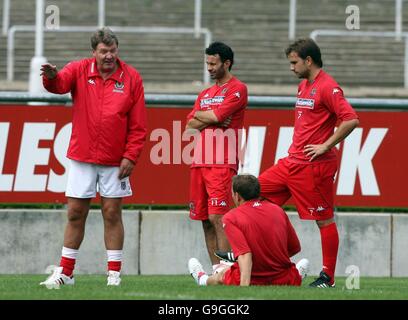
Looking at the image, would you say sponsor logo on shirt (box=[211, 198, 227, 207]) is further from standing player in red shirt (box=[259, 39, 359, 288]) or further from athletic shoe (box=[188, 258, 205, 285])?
athletic shoe (box=[188, 258, 205, 285])

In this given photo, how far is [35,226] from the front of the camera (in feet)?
50.2

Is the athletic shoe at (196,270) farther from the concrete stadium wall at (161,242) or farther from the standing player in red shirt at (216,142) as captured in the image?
the concrete stadium wall at (161,242)

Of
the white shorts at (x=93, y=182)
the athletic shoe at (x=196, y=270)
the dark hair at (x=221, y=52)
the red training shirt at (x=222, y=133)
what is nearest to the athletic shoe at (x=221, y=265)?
the athletic shoe at (x=196, y=270)

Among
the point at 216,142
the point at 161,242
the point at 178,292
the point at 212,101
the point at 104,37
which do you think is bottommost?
the point at 178,292

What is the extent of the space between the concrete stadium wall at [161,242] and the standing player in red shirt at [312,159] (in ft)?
8.79

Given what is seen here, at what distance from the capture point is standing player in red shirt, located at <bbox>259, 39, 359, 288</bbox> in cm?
1252

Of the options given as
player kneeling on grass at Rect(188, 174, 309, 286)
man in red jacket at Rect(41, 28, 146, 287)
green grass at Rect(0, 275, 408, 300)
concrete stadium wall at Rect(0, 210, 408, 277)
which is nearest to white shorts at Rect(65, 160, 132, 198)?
man in red jacket at Rect(41, 28, 146, 287)

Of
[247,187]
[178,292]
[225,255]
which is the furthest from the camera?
[225,255]

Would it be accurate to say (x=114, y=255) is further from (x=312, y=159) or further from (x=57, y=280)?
(x=312, y=159)

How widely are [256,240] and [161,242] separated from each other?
372cm

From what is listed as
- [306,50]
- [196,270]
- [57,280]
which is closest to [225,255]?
[196,270]

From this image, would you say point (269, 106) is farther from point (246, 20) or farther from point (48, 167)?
point (246, 20)

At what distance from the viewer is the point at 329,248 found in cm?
1256

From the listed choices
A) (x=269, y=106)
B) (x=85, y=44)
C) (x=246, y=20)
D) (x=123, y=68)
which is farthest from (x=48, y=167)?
(x=246, y=20)
